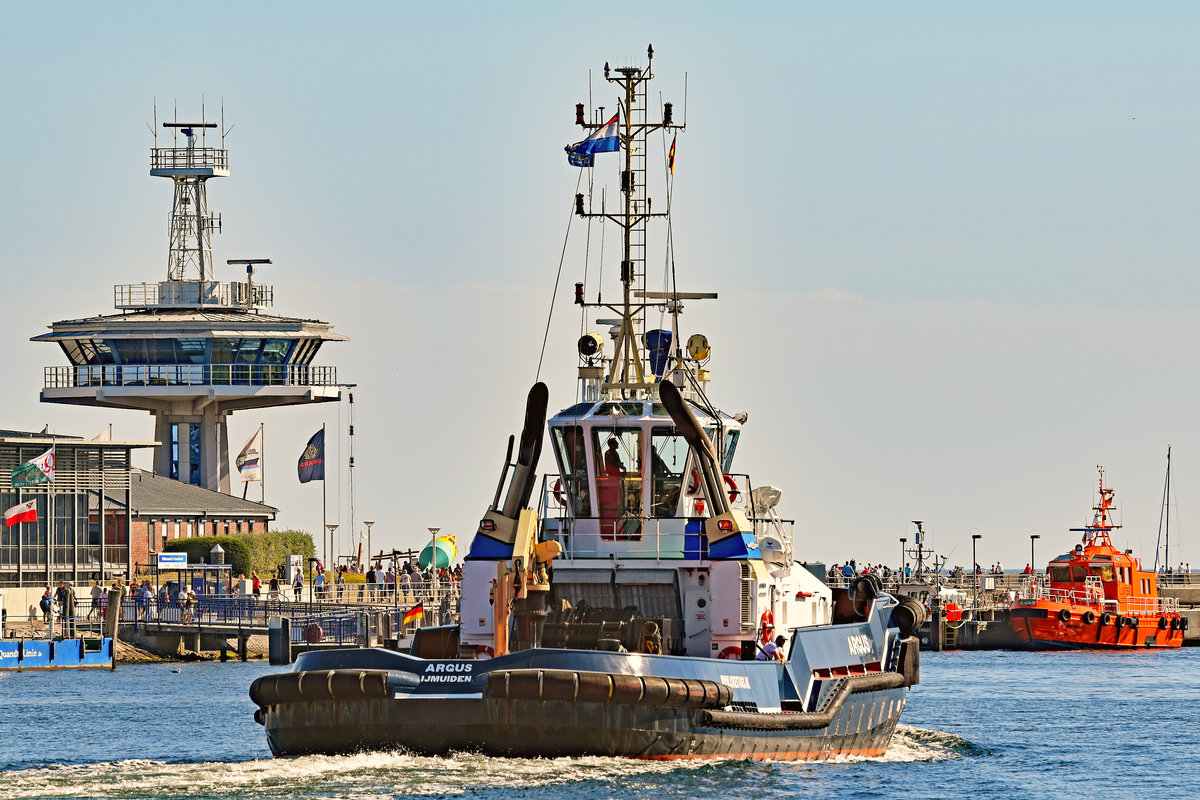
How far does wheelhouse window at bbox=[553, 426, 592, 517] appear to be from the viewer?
31797mm

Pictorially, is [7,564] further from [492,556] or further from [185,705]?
[492,556]

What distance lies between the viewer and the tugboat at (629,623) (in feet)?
89.1

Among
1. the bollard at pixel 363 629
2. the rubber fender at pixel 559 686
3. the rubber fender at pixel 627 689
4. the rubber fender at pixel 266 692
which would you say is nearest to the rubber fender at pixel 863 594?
the rubber fender at pixel 627 689

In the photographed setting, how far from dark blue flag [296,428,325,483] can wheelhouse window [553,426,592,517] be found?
168ft

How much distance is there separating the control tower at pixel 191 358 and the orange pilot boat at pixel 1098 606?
40655mm

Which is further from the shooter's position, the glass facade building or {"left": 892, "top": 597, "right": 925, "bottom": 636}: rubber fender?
the glass facade building

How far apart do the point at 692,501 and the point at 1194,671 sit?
34.7m

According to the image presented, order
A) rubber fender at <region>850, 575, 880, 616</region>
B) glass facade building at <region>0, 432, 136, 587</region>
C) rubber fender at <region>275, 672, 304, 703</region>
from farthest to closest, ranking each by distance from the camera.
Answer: glass facade building at <region>0, 432, 136, 587</region>
rubber fender at <region>850, 575, 880, 616</region>
rubber fender at <region>275, 672, 304, 703</region>

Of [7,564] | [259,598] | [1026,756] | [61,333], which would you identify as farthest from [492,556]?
[61,333]

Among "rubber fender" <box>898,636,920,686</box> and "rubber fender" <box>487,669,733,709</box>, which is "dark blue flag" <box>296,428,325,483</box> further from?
"rubber fender" <box>487,669,733,709</box>

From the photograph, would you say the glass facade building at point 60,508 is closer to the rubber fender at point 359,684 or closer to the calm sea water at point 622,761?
the calm sea water at point 622,761

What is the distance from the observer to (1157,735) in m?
41.2

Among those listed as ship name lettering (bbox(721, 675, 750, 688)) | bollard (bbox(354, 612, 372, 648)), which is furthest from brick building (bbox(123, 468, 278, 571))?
ship name lettering (bbox(721, 675, 750, 688))

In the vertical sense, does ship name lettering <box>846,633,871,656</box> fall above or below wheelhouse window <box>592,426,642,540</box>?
below
